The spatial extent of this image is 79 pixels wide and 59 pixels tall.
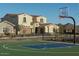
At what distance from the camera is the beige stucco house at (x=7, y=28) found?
272 inches

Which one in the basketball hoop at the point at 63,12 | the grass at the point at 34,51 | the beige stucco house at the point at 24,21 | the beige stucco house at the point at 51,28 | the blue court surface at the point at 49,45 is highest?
the basketball hoop at the point at 63,12

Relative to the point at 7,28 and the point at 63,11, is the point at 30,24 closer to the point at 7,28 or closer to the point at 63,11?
the point at 7,28

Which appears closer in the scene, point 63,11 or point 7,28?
point 63,11

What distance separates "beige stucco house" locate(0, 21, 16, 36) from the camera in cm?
692

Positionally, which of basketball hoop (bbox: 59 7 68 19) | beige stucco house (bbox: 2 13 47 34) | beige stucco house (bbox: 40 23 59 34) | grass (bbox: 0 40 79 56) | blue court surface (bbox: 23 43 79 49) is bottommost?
grass (bbox: 0 40 79 56)

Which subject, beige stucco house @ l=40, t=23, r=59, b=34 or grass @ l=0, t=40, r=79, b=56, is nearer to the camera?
grass @ l=0, t=40, r=79, b=56

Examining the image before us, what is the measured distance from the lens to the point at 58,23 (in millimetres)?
6898

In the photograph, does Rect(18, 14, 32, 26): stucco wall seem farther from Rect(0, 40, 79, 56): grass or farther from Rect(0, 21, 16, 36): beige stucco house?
Rect(0, 40, 79, 56): grass

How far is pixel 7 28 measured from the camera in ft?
22.8

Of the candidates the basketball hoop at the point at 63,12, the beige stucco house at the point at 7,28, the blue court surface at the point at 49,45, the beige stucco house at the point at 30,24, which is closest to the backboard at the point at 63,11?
the basketball hoop at the point at 63,12

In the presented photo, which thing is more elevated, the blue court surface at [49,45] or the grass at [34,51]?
the blue court surface at [49,45]

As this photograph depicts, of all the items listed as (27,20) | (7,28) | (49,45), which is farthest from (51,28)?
(7,28)

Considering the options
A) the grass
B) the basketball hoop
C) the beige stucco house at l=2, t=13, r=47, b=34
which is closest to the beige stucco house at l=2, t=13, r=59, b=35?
the beige stucco house at l=2, t=13, r=47, b=34

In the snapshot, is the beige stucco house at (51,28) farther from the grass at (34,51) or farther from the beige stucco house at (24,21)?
the grass at (34,51)
